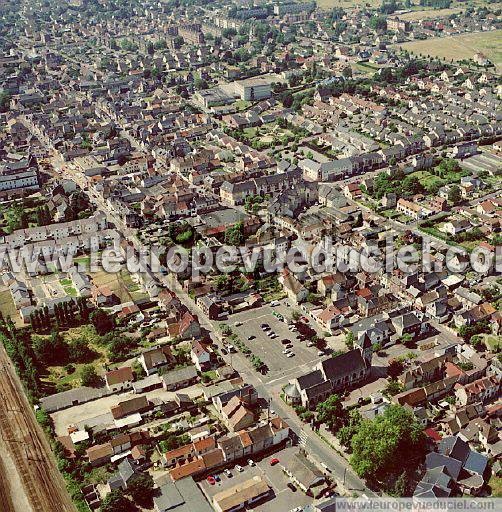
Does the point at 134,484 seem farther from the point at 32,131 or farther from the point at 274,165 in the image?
the point at 32,131

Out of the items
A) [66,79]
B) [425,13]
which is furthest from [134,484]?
[425,13]

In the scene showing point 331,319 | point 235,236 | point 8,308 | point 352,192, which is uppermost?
point 235,236

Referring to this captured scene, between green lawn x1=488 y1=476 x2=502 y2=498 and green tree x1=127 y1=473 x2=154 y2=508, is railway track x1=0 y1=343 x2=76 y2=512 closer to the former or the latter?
green tree x1=127 y1=473 x2=154 y2=508

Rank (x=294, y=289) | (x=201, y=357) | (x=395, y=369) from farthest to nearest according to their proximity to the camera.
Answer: (x=294, y=289) → (x=201, y=357) → (x=395, y=369)

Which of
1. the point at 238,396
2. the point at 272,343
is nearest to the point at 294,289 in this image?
the point at 272,343

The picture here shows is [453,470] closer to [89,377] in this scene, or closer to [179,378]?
[179,378]

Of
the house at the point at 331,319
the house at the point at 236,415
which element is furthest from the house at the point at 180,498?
the house at the point at 331,319
